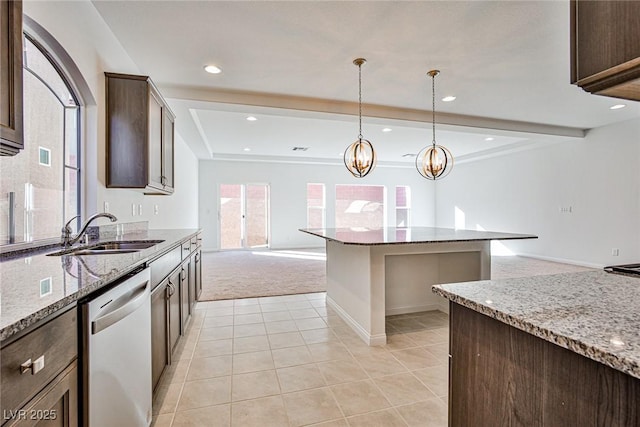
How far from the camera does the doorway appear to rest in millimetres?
8223

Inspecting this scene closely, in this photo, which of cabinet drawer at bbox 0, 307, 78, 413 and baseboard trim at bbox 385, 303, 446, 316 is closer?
cabinet drawer at bbox 0, 307, 78, 413

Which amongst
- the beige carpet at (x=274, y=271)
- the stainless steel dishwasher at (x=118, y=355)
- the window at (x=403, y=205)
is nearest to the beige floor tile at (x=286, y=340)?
the stainless steel dishwasher at (x=118, y=355)

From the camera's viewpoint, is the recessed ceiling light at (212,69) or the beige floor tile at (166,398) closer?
the beige floor tile at (166,398)

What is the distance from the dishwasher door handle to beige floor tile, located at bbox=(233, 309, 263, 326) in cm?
183

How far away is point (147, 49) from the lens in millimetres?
2742

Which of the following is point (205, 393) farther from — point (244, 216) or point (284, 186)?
point (284, 186)

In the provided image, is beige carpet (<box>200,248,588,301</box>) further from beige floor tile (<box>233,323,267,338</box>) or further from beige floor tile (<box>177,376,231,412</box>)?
beige floor tile (<box>177,376,231,412</box>)

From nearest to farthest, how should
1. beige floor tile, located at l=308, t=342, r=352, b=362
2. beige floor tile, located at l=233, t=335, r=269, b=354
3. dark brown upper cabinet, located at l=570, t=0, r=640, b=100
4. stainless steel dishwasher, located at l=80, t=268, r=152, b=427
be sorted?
dark brown upper cabinet, located at l=570, t=0, r=640, b=100 → stainless steel dishwasher, located at l=80, t=268, r=152, b=427 → beige floor tile, located at l=308, t=342, r=352, b=362 → beige floor tile, located at l=233, t=335, r=269, b=354

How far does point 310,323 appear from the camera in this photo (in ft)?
10.1

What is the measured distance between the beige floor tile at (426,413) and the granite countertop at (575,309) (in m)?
1.04

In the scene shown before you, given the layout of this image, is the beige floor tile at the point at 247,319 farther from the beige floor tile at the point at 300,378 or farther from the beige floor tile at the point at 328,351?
the beige floor tile at the point at 300,378

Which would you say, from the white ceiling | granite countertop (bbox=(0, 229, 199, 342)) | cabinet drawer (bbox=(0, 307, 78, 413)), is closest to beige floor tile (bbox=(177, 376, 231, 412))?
granite countertop (bbox=(0, 229, 199, 342))

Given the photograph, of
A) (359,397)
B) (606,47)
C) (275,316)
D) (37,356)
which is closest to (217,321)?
(275,316)

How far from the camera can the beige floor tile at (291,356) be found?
2.29 metres
